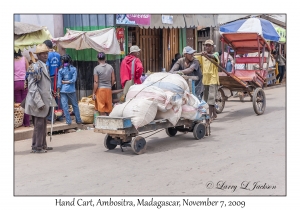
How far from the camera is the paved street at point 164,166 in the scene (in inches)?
244

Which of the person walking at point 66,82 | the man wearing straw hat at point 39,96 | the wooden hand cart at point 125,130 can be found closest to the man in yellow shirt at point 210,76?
the wooden hand cart at point 125,130

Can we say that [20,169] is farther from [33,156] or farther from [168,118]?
[168,118]

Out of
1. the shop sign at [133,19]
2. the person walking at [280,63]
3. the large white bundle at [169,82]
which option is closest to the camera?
the large white bundle at [169,82]

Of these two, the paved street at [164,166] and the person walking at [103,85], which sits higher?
the person walking at [103,85]

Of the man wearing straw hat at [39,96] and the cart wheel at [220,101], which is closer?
the man wearing straw hat at [39,96]

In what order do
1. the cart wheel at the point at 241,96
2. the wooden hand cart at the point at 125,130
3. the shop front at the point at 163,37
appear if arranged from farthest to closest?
the cart wheel at the point at 241,96 → the shop front at the point at 163,37 → the wooden hand cart at the point at 125,130

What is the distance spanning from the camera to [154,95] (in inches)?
327

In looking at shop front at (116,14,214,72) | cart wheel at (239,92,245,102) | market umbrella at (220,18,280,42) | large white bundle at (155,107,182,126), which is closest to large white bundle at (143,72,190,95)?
large white bundle at (155,107,182,126)

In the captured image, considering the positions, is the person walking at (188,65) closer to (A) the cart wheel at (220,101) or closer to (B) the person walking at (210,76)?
(B) the person walking at (210,76)

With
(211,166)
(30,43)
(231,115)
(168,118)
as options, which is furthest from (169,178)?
(231,115)

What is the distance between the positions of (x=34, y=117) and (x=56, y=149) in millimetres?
808

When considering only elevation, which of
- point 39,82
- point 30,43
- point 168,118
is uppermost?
point 30,43

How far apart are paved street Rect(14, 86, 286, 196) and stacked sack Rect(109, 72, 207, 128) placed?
61 cm

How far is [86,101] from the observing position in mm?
11586
